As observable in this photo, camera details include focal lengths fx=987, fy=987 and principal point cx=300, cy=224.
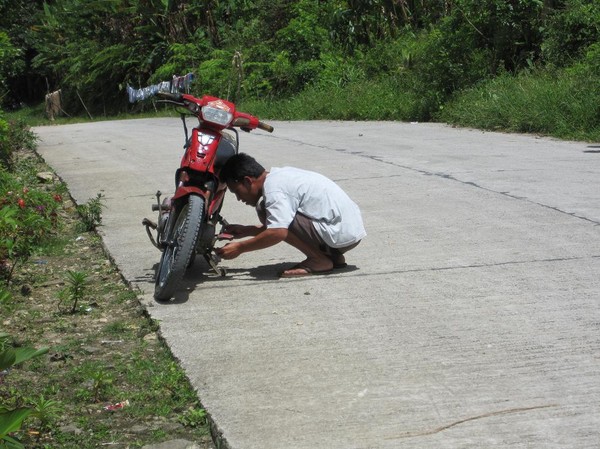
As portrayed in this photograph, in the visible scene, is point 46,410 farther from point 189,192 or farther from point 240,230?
point 240,230

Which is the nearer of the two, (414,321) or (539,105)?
(414,321)

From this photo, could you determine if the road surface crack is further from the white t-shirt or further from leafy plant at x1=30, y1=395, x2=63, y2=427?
the white t-shirt

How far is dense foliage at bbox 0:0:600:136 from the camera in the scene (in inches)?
714

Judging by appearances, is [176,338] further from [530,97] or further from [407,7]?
[407,7]

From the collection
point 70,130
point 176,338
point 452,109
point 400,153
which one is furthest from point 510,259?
point 70,130

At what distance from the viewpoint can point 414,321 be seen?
205 inches

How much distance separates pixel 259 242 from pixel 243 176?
1.42 ft

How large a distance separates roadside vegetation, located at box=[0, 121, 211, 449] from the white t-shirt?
103 centimetres

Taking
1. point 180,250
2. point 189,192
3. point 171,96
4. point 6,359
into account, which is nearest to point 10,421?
point 6,359

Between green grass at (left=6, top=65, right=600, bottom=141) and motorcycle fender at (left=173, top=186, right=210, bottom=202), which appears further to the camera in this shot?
green grass at (left=6, top=65, right=600, bottom=141)

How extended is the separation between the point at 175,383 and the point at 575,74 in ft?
40.5

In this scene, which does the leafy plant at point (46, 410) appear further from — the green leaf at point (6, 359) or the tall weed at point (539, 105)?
the tall weed at point (539, 105)

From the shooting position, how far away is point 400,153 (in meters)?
12.2

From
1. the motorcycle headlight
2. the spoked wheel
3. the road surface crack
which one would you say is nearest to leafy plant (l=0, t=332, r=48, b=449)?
the road surface crack
